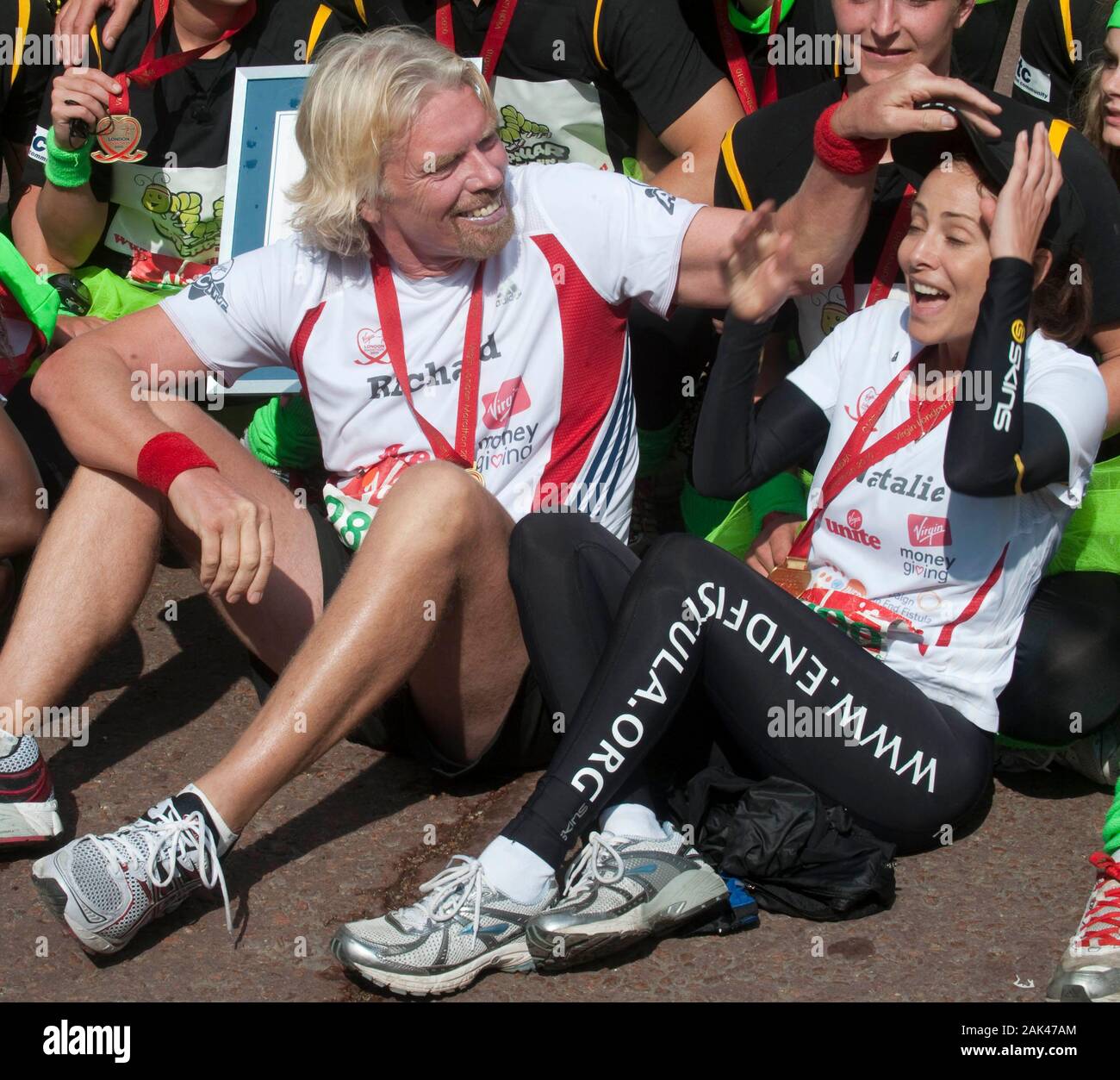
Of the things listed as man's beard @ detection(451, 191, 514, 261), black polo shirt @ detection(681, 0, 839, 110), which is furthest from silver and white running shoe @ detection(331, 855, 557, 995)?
black polo shirt @ detection(681, 0, 839, 110)

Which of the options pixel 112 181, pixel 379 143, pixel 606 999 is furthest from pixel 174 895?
Result: pixel 112 181

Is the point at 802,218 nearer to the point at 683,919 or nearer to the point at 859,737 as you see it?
the point at 859,737

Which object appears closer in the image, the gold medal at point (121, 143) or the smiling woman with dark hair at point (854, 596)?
the smiling woman with dark hair at point (854, 596)

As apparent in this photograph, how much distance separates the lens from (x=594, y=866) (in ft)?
9.59

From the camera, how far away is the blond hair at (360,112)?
3322 millimetres

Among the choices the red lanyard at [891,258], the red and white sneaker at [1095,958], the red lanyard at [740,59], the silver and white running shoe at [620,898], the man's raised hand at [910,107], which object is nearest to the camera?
the red and white sneaker at [1095,958]

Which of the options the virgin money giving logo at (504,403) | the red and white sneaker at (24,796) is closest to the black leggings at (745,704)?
the virgin money giving logo at (504,403)

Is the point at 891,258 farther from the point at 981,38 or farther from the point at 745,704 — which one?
the point at 981,38

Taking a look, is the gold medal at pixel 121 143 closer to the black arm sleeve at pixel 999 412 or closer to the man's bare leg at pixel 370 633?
the man's bare leg at pixel 370 633

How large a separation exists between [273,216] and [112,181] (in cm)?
59

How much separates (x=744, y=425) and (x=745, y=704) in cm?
55

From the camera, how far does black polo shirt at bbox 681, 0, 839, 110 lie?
14.0ft

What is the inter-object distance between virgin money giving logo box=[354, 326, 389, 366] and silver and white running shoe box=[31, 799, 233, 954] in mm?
1000
